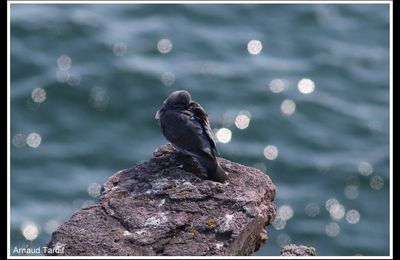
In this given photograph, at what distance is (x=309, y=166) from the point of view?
57.3ft

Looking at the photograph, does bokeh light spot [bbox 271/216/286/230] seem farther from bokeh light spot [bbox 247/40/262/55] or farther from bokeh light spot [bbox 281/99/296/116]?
bokeh light spot [bbox 247/40/262/55]

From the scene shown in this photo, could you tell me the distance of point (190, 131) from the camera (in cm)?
780

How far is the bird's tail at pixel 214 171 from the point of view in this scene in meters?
7.33

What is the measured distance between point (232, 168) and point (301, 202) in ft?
30.6

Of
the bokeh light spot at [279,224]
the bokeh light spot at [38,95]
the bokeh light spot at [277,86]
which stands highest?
the bokeh light spot at [277,86]

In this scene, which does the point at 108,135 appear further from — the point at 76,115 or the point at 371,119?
the point at 371,119

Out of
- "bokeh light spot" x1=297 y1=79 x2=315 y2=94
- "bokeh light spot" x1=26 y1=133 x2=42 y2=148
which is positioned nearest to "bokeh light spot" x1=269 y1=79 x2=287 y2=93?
"bokeh light spot" x1=297 y1=79 x2=315 y2=94

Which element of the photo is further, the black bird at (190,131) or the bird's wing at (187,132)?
the bird's wing at (187,132)

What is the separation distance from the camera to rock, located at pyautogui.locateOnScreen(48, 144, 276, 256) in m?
6.49

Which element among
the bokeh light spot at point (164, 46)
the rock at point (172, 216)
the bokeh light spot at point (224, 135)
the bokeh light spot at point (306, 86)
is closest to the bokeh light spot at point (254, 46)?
the bokeh light spot at point (306, 86)

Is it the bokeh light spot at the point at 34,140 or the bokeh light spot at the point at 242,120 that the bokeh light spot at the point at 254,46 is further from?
the bokeh light spot at the point at 34,140

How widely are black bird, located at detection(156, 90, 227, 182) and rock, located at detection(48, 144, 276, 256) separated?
14 centimetres

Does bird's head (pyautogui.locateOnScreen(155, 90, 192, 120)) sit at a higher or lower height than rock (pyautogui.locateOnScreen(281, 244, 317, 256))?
higher

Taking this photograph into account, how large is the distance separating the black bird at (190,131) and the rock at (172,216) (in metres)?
0.14
